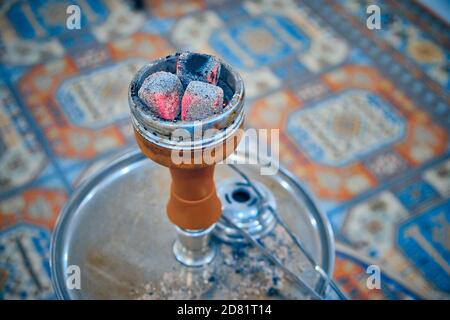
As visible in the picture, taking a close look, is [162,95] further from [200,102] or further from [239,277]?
[239,277]

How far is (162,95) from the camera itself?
29.4 inches

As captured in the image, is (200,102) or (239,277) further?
(239,277)

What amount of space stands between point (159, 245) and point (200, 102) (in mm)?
546

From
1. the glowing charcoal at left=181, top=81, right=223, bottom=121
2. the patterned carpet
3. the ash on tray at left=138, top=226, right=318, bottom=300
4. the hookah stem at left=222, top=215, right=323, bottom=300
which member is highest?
the glowing charcoal at left=181, top=81, right=223, bottom=121

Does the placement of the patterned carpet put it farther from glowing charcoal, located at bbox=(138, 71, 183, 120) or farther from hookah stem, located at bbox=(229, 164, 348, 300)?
glowing charcoal, located at bbox=(138, 71, 183, 120)

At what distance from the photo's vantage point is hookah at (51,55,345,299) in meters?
1.11

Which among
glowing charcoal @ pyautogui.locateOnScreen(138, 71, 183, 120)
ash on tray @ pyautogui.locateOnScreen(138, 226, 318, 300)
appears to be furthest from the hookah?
glowing charcoal @ pyautogui.locateOnScreen(138, 71, 183, 120)

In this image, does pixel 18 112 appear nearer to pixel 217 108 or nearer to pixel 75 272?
pixel 75 272

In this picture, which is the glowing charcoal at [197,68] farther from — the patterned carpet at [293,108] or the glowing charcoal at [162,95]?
the patterned carpet at [293,108]

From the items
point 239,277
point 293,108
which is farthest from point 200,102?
point 293,108

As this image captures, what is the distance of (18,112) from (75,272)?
57.0 inches

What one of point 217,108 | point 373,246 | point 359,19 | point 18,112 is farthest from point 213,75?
point 359,19

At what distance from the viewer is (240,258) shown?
1181mm
